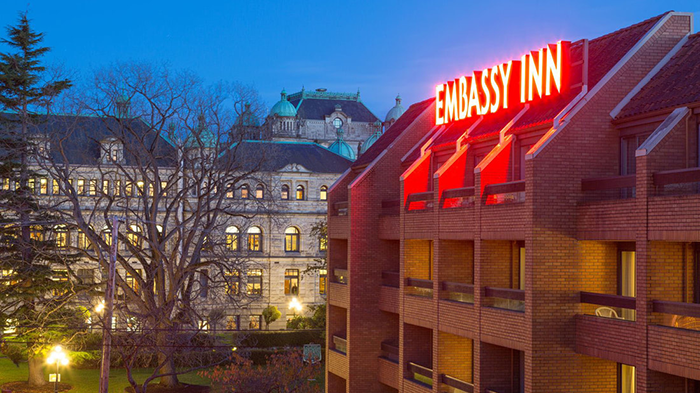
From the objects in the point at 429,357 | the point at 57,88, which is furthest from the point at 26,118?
the point at 429,357

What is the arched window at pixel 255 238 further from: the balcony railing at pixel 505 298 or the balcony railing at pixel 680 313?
the balcony railing at pixel 680 313

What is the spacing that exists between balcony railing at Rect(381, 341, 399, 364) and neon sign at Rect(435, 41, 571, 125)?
8782 mm

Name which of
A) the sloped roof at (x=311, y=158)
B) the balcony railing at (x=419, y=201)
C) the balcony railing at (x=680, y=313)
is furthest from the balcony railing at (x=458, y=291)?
the sloped roof at (x=311, y=158)

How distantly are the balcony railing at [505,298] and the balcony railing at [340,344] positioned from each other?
11357 mm

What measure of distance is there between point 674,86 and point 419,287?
12238mm

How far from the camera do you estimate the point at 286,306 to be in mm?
91438

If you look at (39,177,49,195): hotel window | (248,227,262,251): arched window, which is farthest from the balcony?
(248,227,262,251): arched window

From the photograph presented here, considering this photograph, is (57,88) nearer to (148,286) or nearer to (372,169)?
(148,286)

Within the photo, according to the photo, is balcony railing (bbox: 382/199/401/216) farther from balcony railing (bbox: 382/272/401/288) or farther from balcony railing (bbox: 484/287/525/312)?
balcony railing (bbox: 484/287/525/312)

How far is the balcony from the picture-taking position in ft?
69.2

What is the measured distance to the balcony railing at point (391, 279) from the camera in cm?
3506

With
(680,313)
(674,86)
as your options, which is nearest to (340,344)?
(674,86)

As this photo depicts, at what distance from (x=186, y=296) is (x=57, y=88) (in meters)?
13.3

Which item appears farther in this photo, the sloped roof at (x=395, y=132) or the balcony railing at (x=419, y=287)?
the sloped roof at (x=395, y=132)
